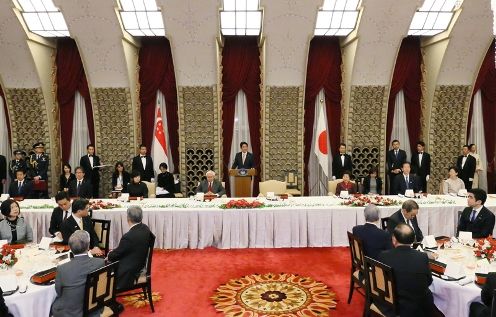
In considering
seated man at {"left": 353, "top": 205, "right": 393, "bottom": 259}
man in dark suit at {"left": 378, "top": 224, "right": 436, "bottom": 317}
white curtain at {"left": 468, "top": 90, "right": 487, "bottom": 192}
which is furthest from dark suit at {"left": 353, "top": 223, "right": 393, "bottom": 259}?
white curtain at {"left": 468, "top": 90, "right": 487, "bottom": 192}

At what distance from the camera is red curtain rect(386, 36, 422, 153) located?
11.9 meters

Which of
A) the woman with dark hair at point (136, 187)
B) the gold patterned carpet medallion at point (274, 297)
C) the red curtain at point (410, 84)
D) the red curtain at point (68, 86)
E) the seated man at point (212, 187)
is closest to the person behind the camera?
the gold patterned carpet medallion at point (274, 297)

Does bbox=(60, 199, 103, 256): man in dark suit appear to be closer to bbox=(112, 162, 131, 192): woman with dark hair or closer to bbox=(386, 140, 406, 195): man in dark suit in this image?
bbox=(112, 162, 131, 192): woman with dark hair

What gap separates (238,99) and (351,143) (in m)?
3.31

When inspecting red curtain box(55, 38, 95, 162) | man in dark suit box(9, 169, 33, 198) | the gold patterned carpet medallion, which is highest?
red curtain box(55, 38, 95, 162)

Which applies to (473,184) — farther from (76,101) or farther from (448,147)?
(76,101)

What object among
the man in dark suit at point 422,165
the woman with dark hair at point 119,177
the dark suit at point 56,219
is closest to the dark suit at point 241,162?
the woman with dark hair at point 119,177

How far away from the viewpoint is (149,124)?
469 inches

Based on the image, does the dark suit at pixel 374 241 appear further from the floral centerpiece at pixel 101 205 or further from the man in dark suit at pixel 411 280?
the floral centerpiece at pixel 101 205

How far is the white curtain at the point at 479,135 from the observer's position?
40.0 feet

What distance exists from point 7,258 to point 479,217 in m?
5.71

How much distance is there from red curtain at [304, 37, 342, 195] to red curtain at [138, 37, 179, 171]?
12.0 ft

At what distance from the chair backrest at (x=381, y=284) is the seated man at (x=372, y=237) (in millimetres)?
609

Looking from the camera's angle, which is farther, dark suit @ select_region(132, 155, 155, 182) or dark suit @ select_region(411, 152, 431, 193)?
dark suit @ select_region(411, 152, 431, 193)
